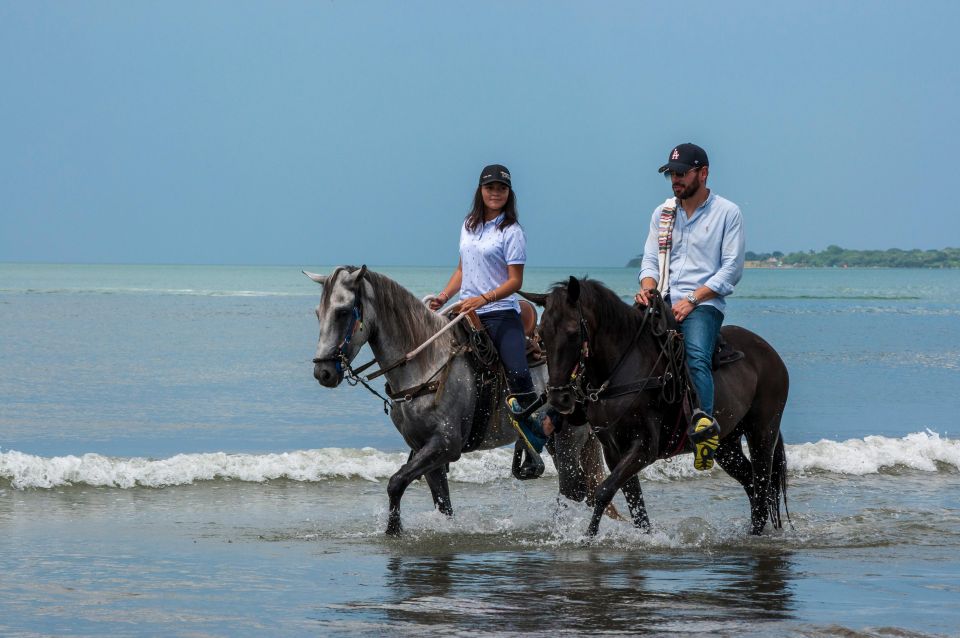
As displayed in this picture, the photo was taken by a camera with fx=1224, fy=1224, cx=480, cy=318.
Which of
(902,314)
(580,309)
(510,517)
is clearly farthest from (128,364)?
(902,314)

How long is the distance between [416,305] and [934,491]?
24.5 ft

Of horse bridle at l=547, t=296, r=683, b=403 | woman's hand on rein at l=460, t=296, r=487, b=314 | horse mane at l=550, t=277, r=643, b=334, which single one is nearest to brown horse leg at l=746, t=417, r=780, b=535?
horse bridle at l=547, t=296, r=683, b=403

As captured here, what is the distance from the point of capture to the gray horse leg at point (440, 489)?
10.1 metres

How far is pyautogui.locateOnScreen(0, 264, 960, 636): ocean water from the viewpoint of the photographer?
7.27 meters

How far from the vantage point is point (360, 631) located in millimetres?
6793

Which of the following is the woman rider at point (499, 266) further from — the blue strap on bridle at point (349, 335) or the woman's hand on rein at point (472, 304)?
the blue strap on bridle at point (349, 335)

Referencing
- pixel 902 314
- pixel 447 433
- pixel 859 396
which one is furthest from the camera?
pixel 902 314

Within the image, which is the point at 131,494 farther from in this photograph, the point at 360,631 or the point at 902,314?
the point at 902,314

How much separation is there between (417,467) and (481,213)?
210 cm

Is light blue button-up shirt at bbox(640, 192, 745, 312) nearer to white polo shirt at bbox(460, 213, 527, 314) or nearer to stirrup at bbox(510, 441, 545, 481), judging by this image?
white polo shirt at bbox(460, 213, 527, 314)

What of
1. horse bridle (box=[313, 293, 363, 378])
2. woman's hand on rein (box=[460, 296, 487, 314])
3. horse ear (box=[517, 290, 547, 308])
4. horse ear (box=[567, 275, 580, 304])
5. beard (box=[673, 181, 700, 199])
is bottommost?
horse bridle (box=[313, 293, 363, 378])

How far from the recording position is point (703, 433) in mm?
8727

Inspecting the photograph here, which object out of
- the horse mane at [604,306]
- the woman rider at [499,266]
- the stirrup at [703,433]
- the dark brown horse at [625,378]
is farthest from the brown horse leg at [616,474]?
the woman rider at [499,266]

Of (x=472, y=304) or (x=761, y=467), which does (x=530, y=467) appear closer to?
(x=472, y=304)
